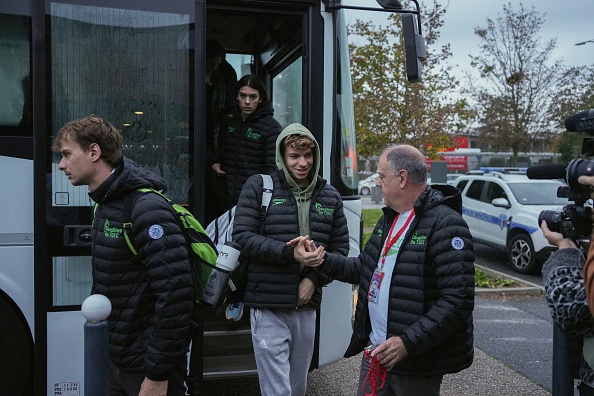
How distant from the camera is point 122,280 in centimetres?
246

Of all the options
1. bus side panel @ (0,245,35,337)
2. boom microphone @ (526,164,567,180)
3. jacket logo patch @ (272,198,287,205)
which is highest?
boom microphone @ (526,164,567,180)

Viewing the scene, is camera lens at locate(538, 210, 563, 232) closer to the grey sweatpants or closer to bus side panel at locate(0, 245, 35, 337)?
the grey sweatpants

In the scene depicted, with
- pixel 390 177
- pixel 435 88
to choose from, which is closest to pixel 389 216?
pixel 390 177

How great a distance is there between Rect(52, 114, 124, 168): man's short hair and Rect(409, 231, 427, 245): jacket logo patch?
135 centimetres

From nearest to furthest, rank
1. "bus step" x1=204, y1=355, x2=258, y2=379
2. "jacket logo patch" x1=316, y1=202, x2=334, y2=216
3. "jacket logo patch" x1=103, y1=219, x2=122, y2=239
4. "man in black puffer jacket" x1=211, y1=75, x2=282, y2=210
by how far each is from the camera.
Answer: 1. "jacket logo patch" x1=103, y1=219, x2=122, y2=239
2. "jacket logo patch" x1=316, y1=202, x2=334, y2=216
3. "bus step" x1=204, y1=355, x2=258, y2=379
4. "man in black puffer jacket" x1=211, y1=75, x2=282, y2=210

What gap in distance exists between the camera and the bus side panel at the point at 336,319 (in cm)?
421

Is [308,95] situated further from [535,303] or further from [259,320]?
[535,303]

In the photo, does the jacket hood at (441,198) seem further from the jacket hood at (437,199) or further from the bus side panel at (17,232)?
the bus side panel at (17,232)

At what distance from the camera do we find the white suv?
411 inches

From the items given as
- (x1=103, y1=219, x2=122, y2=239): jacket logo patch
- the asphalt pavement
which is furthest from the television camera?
the asphalt pavement

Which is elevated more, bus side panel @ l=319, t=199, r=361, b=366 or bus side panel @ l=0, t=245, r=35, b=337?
bus side panel @ l=0, t=245, r=35, b=337

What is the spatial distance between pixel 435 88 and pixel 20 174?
1086cm

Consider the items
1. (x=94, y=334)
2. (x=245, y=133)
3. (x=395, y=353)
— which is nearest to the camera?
(x=94, y=334)

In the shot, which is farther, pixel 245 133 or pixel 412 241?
pixel 245 133
